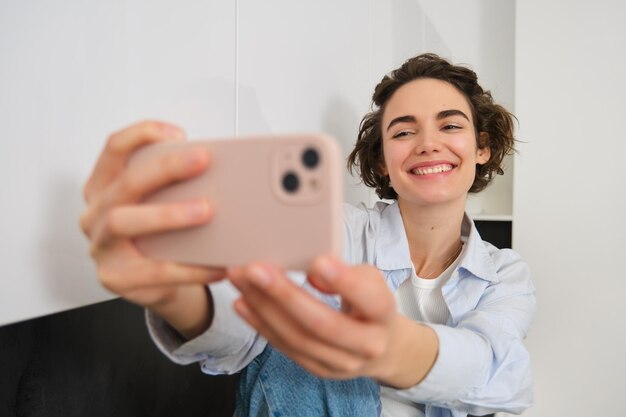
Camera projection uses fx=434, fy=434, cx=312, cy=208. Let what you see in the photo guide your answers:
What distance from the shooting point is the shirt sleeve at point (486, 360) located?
49cm

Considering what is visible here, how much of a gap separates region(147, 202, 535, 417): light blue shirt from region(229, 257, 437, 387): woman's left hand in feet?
0.53

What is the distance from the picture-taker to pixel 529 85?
1.64 metres

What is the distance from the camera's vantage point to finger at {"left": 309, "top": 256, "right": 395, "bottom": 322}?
0.28 metres

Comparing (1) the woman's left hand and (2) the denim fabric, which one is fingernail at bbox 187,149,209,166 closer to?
(1) the woman's left hand

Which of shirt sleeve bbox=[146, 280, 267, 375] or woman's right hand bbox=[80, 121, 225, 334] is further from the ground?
woman's right hand bbox=[80, 121, 225, 334]

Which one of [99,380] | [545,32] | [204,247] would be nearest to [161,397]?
[99,380]

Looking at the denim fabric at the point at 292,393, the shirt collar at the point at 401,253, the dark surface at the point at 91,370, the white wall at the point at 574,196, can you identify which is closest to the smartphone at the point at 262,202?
the dark surface at the point at 91,370

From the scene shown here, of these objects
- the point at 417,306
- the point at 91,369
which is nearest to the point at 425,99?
the point at 417,306

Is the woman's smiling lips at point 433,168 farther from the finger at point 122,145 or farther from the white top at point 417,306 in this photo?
the finger at point 122,145

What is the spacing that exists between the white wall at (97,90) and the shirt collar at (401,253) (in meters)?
0.28

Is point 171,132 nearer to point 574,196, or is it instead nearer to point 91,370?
point 91,370

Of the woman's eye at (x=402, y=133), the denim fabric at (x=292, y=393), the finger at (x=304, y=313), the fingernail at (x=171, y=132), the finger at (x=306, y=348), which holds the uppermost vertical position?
the woman's eye at (x=402, y=133)

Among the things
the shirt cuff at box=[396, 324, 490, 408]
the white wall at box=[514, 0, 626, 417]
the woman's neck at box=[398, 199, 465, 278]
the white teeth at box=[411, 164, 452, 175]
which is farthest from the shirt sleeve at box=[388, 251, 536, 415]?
the white wall at box=[514, 0, 626, 417]

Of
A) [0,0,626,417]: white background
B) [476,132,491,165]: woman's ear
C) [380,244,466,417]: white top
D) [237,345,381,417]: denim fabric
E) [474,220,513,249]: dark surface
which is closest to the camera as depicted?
[0,0,626,417]: white background
